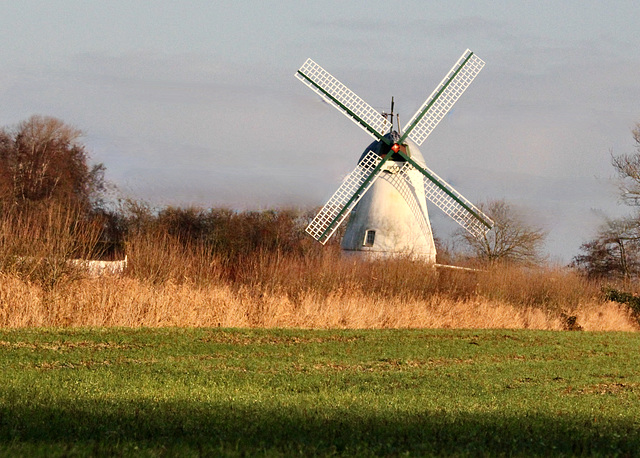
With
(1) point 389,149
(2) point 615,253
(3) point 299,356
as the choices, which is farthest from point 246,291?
(2) point 615,253

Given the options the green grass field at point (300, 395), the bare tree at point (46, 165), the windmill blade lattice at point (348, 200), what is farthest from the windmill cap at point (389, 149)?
the bare tree at point (46, 165)

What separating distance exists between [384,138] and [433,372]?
19982 mm

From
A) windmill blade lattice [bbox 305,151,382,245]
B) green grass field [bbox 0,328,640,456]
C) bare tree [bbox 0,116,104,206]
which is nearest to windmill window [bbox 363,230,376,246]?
windmill blade lattice [bbox 305,151,382,245]

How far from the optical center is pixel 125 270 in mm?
21109

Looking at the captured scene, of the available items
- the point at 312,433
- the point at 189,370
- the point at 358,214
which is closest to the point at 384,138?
the point at 358,214

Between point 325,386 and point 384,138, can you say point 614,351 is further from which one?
point 384,138

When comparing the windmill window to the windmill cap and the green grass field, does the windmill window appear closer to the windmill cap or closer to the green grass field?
the windmill cap

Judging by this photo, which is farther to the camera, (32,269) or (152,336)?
(32,269)

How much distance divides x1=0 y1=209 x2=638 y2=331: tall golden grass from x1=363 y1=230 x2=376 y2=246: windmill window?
3.98 m

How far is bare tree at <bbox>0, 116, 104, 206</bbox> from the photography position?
181 feet

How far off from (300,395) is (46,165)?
166ft

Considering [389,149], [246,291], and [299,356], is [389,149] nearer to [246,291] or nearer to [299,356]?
[246,291]

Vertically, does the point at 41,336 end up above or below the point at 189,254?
below

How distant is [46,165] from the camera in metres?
56.3
